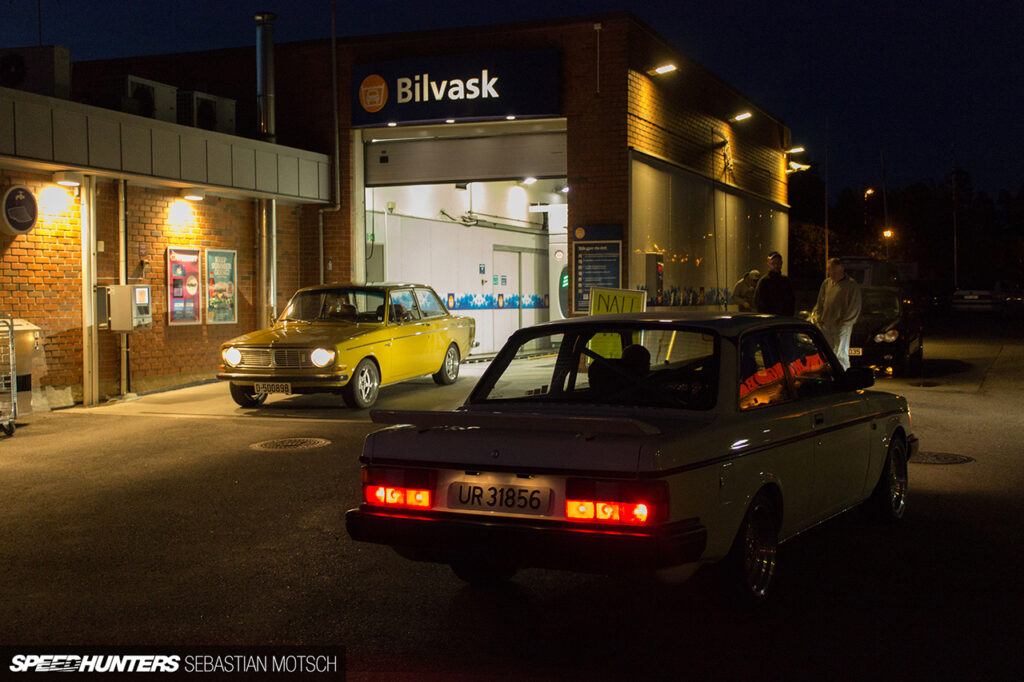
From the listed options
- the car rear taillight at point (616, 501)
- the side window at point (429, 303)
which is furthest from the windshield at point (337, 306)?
the car rear taillight at point (616, 501)

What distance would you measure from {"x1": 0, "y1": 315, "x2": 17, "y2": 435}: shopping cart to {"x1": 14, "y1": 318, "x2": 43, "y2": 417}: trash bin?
12 centimetres

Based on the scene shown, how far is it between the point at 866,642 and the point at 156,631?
3286mm

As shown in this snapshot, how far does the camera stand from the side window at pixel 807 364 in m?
5.73

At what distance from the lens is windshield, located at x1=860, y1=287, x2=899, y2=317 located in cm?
1823

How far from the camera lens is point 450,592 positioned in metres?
5.49

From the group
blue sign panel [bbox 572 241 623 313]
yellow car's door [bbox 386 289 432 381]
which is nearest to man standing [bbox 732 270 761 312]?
blue sign panel [bbox 572 241 623 313]

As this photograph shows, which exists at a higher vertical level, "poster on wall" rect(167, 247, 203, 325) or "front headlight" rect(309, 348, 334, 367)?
"poster on wall" rect(167, 247, 203, 325)

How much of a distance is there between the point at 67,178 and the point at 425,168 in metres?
7.49

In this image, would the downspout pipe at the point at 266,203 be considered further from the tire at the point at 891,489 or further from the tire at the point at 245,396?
the tire at the point at 891,489

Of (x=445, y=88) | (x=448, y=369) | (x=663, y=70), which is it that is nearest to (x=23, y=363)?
(x=448, y=369)

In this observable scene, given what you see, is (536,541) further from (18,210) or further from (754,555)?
(18,210)

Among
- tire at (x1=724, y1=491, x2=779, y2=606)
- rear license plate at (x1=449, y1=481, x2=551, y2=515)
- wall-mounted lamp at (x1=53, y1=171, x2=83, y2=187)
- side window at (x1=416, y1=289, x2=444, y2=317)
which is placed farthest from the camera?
side window at (x1=416, y1=289, x2=444, y2=317)

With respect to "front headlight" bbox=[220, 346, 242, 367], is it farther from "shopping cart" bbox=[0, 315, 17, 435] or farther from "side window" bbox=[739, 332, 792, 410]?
"side window" bbox=[739, 332, 792, 410]

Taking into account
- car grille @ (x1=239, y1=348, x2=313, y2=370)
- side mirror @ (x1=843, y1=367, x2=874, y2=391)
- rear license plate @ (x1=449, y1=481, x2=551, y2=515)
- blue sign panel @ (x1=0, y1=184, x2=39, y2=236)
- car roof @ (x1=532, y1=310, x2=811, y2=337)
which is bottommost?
rear license plate @ (x1=449, y1=481, x2=551, y2=515)
